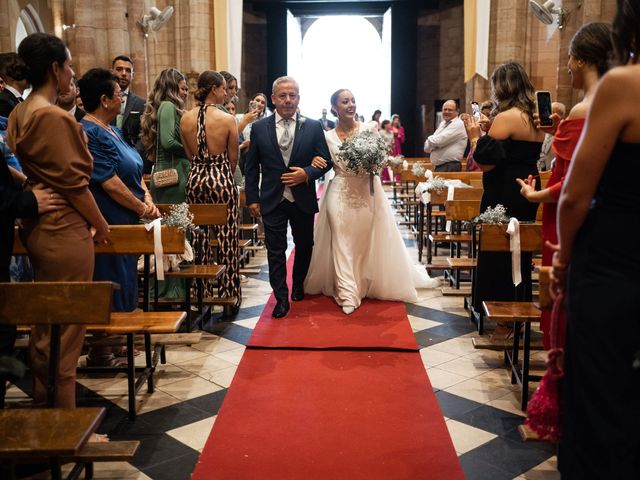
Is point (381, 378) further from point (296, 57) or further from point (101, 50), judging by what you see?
point (296, 57)

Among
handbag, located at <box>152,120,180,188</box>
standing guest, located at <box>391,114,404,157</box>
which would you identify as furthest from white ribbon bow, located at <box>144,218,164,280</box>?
standing guest, located at <box>391,114,404,157</box>

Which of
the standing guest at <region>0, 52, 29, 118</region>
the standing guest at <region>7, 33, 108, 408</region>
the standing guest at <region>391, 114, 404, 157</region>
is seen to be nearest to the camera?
the standing guest at <region>7, 33, 108, 408</region>

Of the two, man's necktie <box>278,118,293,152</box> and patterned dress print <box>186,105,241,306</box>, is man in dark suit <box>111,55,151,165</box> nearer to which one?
Answer: patterned dress print <box>186,105,241,306</box>

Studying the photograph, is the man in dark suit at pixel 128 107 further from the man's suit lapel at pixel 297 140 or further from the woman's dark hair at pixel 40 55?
the woman's dark hair at pixel 40 55

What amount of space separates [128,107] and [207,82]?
71.7 inches

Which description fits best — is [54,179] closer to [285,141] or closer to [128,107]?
[285,141]

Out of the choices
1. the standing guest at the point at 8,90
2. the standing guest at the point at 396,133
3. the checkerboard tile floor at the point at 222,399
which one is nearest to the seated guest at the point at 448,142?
the checkerboard tile floor at the point at 222,399

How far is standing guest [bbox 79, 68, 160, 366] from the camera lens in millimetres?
4305

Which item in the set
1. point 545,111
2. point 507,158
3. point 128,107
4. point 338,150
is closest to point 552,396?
point 545,111

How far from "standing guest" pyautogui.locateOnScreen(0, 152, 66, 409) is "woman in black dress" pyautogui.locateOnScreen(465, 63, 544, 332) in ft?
9.85

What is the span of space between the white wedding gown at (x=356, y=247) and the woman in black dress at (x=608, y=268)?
13.5 feet

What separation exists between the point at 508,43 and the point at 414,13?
29.0ft

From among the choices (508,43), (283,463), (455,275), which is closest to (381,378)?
(283,463)

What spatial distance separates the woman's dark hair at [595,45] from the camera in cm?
321
